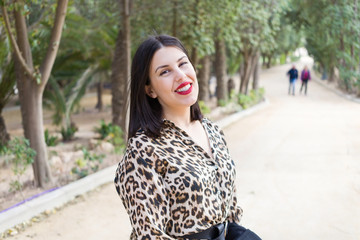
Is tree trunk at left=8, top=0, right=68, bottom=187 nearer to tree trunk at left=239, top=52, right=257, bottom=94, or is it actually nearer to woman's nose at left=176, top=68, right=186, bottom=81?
woman's nose at left=176, top=68, right=186, bottom=81

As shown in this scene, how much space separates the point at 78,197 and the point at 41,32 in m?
3.80

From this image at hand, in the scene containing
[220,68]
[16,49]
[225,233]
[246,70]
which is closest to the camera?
[225,233]

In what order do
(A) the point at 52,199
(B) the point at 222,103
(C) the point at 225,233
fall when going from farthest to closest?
1. (B) the point at 222,103
2. (A) the point at 52,199
3. (C) the point at 225,233

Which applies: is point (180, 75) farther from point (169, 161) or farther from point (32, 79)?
point (32, 79)

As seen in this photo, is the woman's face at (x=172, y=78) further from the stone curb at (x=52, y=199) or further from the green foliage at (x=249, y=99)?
the green foliage at (x=249, y=99)

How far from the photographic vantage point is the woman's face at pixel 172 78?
73.0 inches

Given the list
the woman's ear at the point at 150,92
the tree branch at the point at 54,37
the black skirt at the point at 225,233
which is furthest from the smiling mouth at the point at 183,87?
the tree branch at the point at 54,37

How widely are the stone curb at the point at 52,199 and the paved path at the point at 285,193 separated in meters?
0.14

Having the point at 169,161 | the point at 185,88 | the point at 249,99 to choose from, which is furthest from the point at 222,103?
the point at 169,161

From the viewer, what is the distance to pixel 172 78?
6.09ft

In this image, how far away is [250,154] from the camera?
8039 millimetres

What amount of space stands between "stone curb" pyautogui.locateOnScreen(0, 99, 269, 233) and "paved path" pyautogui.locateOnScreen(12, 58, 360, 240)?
0.14 metres

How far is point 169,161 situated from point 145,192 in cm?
17

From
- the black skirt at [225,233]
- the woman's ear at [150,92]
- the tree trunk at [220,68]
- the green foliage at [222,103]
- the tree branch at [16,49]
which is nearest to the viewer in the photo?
the black skirt at [225,233]
